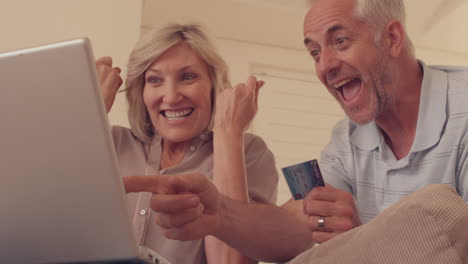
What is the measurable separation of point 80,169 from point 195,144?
110 centimetres

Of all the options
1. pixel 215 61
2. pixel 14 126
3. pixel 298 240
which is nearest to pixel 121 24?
pixel 215 61

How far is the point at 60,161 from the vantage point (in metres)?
0.57

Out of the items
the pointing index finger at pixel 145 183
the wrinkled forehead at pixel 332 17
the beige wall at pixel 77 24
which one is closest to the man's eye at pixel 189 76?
the wrinkled forehead at pixel 332 17

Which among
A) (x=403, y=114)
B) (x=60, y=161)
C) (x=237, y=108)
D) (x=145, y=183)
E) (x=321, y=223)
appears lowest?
(x=321, y=223)

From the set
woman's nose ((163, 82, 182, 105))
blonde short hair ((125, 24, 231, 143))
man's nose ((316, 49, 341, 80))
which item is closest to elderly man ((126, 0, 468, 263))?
man's nose ((316, 49, 341, 80))

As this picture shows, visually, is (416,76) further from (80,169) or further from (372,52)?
(80,169)

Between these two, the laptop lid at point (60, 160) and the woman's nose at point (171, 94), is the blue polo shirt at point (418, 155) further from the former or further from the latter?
the laptop lid at point (60, 160)

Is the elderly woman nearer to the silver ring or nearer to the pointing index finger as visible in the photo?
the silver ring

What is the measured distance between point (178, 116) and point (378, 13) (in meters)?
0.77

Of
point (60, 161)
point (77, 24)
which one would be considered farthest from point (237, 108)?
point (77, 24)

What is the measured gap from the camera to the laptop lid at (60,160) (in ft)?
1.76

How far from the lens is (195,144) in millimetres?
1662

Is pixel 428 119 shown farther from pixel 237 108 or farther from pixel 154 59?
pixel 154 59

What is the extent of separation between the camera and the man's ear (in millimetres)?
1827
